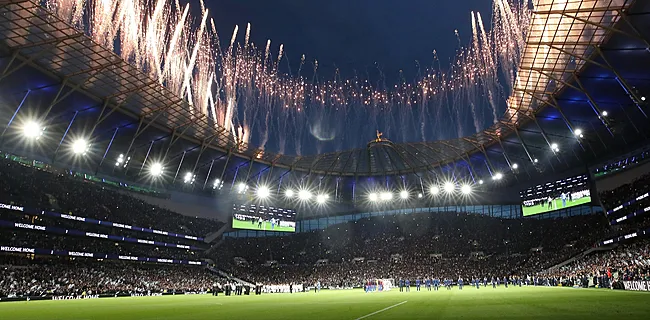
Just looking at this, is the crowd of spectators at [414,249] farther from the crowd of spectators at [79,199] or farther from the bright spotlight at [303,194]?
the crowd of spectators at [79,199]

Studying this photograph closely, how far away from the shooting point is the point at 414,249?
73625 millimetres

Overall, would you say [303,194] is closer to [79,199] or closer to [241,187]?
[241,187]

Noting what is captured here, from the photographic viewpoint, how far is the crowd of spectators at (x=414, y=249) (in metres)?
61.8

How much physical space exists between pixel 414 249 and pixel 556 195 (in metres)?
23.4

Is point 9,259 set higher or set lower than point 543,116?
lower

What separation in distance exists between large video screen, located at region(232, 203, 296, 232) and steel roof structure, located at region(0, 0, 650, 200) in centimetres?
530

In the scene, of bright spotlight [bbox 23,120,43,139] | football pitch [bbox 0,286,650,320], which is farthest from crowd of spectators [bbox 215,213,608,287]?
football pitch [bbox 0,286,650,320]

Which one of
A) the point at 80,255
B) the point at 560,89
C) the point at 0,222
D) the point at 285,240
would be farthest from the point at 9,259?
the point at 560,89

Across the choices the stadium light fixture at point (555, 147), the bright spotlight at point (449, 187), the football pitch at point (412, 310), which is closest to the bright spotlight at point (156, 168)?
the football pitch at point (412, 310)

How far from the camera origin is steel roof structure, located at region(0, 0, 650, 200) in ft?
111

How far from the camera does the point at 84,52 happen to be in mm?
37688

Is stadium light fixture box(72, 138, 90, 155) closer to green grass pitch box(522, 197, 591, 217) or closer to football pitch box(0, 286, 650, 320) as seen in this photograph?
football pitch box(0, 286, 650, 320)

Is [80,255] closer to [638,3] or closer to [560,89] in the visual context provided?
[560,89]

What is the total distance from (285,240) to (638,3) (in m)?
65.7
